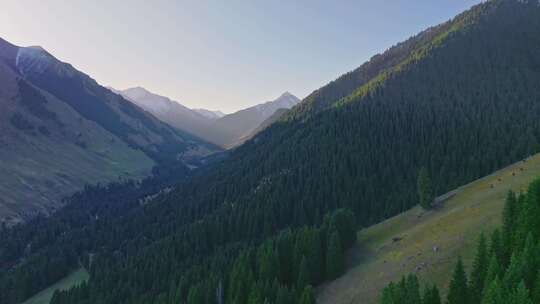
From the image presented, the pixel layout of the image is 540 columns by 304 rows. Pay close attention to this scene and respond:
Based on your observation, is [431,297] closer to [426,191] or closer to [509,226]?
[509,226]

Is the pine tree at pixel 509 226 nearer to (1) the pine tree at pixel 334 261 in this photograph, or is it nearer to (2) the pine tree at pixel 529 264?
(2) the pine tree at pixel 529 264

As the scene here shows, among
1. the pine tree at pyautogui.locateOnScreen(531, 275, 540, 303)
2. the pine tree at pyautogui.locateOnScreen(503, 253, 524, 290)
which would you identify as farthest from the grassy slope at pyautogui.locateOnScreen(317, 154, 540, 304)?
the pine tree at pyautogui.locateOnScreen(531, 275, 540, 303)

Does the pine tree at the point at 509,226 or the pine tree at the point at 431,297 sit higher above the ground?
the pine tree at the point at 509,226

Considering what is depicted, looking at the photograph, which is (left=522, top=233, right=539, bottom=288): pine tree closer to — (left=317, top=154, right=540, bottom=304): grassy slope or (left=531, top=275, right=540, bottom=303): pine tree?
(left=531, top=275, right=540, bottom=303): pine tree

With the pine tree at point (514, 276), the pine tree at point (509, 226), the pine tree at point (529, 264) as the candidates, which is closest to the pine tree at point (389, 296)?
the pine tree at point (514, 276)

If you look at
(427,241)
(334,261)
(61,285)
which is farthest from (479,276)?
(61,285)

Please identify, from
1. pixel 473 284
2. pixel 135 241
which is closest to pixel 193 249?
pixel 135 241
